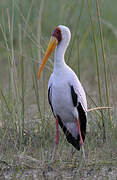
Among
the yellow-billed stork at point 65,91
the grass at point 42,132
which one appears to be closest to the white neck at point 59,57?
the yellow-billed stork at point 65,91

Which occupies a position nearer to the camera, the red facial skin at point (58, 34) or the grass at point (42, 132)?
the grass at point (42, 132)

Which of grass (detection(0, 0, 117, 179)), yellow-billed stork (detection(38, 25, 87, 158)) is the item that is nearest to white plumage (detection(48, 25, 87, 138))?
yellow-billed stork (detection(38, 25, 87, 158))

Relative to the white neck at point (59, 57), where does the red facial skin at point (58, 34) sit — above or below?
above

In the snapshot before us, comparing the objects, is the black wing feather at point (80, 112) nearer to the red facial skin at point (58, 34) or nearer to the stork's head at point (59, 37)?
the stork's head at point (59, 37)

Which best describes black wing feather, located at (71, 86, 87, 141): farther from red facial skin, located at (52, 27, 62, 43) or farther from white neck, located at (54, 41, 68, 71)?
red facial skin, located at (52, 27, 62, 43)

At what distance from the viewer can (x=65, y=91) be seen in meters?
4.28

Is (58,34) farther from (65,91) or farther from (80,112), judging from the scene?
(80,112)

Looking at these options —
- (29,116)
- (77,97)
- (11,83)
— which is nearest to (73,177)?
(77,97)

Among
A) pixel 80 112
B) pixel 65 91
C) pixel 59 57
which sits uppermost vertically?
pixel 59 57

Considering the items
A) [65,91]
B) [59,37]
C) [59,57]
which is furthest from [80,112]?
[59,37]

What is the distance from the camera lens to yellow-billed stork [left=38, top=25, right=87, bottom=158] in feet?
13.9

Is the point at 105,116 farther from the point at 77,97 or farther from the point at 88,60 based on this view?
the point at 88,60

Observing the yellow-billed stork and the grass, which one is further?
the yellow-billed stork

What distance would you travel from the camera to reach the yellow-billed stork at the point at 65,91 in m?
4.23
